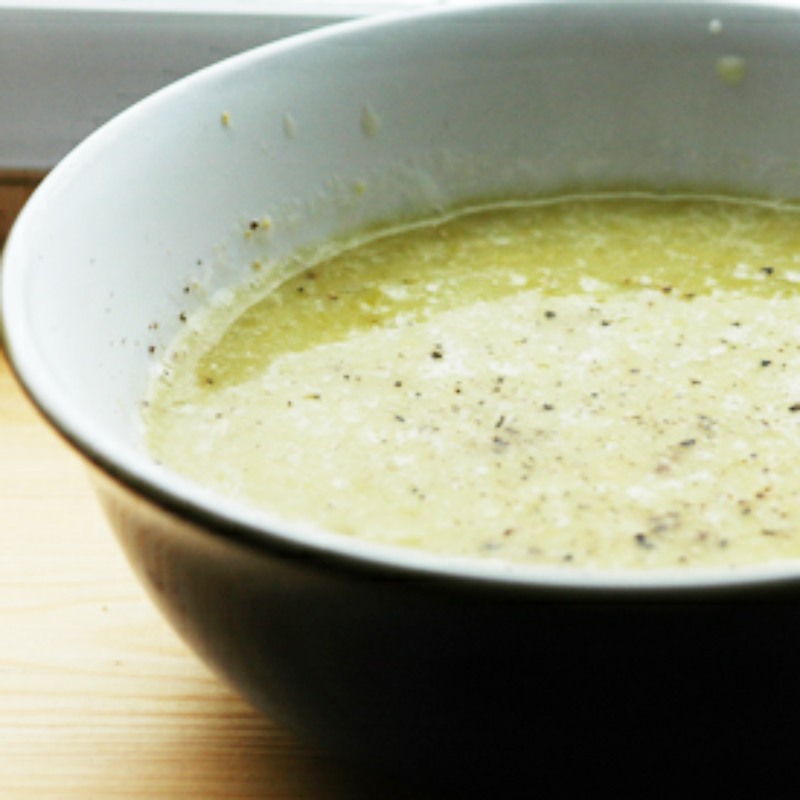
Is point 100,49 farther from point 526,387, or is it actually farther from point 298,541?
point 298,541

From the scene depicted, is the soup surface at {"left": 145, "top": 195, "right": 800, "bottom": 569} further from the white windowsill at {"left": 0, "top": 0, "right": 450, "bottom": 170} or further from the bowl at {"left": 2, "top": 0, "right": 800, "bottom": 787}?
the white windowsill at {"left": 0, "top": 0, "right": 450, "bottom": 170}

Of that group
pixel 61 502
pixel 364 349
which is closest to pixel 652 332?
pixel 364 349

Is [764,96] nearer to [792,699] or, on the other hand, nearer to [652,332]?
[652,332]

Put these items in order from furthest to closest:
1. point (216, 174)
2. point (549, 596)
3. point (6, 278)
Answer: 1. point (216, 174)
2. point (6, 278)
3. point (549, 596)

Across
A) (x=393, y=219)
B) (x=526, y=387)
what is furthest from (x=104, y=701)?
(x=393, y=219)

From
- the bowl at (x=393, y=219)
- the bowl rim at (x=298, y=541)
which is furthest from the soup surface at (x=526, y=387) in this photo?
the bowl rim at (x=298, y=541)

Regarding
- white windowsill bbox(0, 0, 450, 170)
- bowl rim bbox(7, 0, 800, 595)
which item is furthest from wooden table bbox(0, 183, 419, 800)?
white windowsill bbox(0, 0, 450, 170)
